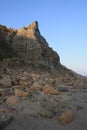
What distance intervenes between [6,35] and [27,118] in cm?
2241

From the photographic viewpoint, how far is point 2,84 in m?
12.0

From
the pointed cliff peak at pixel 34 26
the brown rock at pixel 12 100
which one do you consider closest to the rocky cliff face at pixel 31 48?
the pointed cliff peak at pixel 34 26

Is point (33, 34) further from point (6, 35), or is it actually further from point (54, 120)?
point (54, 120)

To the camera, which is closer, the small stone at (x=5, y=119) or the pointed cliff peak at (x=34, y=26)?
the small stone at (x=5, y=119)

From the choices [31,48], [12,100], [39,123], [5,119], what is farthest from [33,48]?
[5,119]

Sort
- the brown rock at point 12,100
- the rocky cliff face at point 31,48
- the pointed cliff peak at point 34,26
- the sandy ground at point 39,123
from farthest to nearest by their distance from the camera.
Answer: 1. the pointed cliff peak at point 34,26
2. the rocky cliff face at point 31,48
3. the brown rock at point 12,100
4. the sandy ground at point 39,123

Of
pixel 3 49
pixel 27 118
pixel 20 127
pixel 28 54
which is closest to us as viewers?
pixel 20 127

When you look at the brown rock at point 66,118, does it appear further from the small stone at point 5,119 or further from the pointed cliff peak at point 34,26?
the pointed cliff peak at point 34,26

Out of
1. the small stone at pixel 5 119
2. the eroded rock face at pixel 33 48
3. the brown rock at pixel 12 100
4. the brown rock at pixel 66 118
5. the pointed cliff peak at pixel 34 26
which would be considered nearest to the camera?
the small stone at pixel 5 119

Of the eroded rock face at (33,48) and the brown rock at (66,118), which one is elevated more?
the eroded rock face at (33,48)

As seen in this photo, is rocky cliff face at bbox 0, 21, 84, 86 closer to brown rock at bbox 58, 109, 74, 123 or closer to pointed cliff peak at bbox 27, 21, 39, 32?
pointed cliff peak at bbox 27, 21, 39, 32

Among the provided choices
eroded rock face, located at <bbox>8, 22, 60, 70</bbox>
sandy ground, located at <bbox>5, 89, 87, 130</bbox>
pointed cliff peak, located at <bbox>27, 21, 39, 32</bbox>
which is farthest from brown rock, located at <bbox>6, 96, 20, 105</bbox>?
pointed cliff peak, located at <bbox>27, 21, 39, 32</bbox>

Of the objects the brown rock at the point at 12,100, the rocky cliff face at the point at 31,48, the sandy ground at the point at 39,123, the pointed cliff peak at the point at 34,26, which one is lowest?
the sandy ground at the point at 39,123

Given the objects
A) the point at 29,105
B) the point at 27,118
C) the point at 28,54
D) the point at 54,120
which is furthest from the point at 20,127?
the point at 28,54
